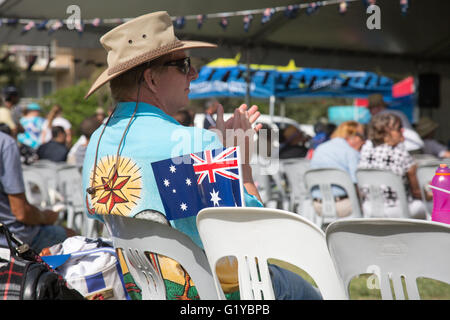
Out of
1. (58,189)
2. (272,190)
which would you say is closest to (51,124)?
(58,189)

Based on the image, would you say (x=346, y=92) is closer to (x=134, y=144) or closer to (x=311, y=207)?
(x=311, y=207)

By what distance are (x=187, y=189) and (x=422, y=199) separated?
129 inches

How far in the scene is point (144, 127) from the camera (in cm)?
191

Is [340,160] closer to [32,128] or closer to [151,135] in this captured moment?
[151,135]

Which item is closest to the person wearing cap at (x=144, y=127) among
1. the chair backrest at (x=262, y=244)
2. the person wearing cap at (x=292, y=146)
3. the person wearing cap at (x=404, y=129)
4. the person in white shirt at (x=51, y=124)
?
the chair backrest at (x=262, y=244)

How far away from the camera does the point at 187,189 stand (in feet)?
5.88

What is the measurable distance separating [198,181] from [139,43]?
0.55 metres

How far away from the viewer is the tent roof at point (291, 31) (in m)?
2.80

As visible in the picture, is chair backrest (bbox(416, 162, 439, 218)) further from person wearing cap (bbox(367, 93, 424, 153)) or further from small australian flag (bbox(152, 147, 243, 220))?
small australian flag (bbox(152, 147, 243, 220))

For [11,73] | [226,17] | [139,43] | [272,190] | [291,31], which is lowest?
Result: [272,190]

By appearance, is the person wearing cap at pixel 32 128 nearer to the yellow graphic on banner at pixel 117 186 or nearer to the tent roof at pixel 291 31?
the tent roof at pixel 291 31

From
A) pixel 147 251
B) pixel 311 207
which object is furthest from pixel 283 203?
pixel 147 251

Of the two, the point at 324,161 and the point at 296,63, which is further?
the point at 296,63

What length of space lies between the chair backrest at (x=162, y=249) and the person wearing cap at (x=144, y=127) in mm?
28
